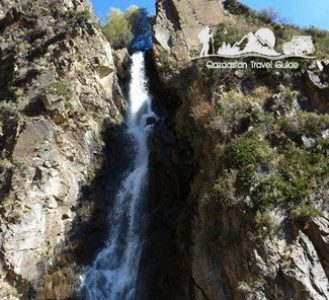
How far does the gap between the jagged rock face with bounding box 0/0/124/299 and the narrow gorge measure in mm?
73

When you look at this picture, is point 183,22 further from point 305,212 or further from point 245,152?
point 305,212

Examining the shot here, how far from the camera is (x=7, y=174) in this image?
72.5 ft

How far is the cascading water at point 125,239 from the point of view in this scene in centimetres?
1964

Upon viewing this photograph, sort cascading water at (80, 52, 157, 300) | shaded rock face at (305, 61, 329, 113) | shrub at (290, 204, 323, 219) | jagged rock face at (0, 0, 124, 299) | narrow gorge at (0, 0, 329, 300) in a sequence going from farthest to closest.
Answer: jagged rock face at (0, 0, 124, 299), shaded rock face at (305, 61, 329, 113), cascading water at (80, 52, 157, 300), narrow gorge at (0, 0, 329, 300), shrub at (290, 204, 323, 219)

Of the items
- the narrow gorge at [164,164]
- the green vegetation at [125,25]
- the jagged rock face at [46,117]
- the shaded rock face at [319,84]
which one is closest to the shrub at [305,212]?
the narrow gorge at [164,164]

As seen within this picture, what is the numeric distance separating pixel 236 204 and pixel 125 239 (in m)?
6.78

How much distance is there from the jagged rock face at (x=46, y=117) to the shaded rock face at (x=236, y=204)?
3831mm

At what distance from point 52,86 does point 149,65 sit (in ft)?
32.1

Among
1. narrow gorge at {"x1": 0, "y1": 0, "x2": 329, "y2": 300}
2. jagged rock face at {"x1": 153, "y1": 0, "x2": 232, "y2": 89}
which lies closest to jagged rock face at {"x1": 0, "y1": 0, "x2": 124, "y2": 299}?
narrow gorge at {"x1": 0, "y1": 0, "x2": 329, "y2": 300}

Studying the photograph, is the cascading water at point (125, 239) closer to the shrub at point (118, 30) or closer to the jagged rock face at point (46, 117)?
the jagged rock face at point (46, 117)

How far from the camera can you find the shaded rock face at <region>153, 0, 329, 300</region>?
14828 millimetres

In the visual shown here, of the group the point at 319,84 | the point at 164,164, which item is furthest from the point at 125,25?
the point at 319,84

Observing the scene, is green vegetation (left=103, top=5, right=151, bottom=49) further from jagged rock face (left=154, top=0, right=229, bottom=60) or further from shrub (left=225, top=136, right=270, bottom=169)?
shrub (left=225, top=136, right=270, bottom=169)

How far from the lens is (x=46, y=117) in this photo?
2405cm
